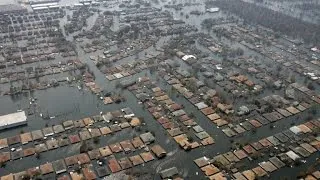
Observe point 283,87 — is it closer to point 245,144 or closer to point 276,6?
point 245,144

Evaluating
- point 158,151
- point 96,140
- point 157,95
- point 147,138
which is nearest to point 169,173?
point 158,151

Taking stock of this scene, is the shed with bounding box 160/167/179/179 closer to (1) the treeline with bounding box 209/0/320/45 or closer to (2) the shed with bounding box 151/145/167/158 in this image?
(2) the shed with bounding box 151/145/167/158

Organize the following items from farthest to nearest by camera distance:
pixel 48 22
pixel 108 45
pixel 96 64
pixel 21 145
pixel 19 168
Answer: pixel 48 22
pixel 108 45
pixel 96 64
pixel 21 145
pixel 19 168

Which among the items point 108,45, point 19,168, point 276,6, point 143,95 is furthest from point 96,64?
point 276,6

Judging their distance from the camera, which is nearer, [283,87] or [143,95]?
[143,95]

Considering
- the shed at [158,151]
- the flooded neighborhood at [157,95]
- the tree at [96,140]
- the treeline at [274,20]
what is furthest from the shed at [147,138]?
the treeline at [274,20]

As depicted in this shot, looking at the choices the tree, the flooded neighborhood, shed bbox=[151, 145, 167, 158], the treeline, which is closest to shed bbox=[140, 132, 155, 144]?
the flooded neighborhood
